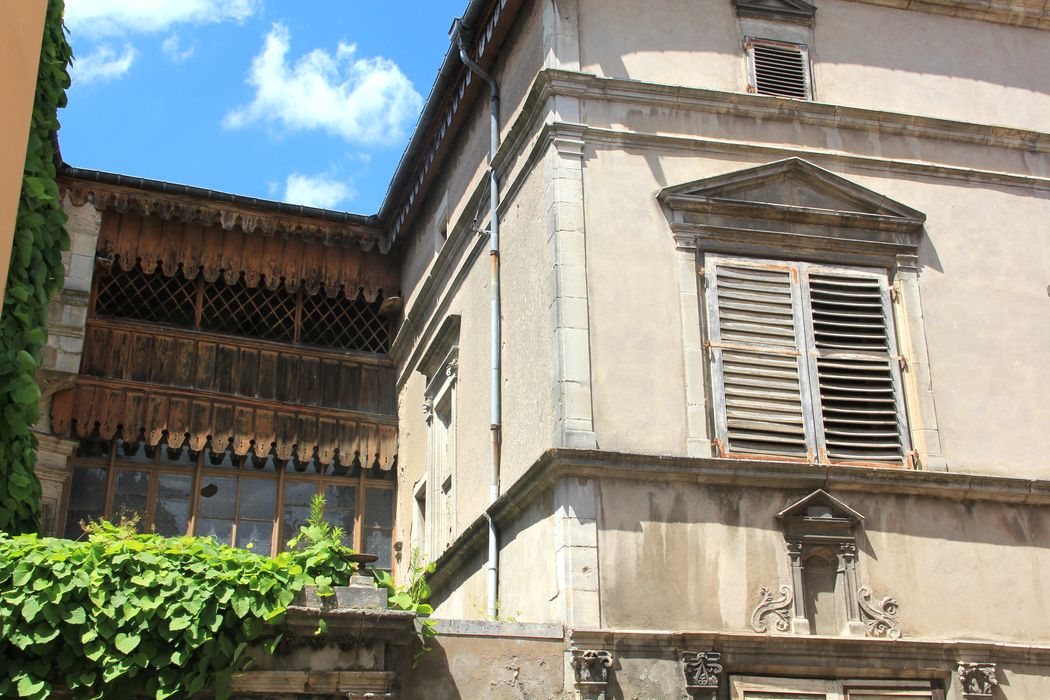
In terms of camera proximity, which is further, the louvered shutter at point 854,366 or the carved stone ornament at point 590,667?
the louvered shutter at point 854,366

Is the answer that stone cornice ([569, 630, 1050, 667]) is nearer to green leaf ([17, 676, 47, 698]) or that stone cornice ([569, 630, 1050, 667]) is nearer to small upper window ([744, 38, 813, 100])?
green leaf ([17, 676, 47, 698])

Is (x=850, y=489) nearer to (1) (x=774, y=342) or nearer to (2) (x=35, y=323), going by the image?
(1) (x=774, y=342)

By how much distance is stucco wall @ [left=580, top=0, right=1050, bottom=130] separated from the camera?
1381 cm

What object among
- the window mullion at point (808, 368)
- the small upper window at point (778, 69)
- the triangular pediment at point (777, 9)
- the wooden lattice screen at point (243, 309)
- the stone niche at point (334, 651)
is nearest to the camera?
the stone niche at point (334, 651)

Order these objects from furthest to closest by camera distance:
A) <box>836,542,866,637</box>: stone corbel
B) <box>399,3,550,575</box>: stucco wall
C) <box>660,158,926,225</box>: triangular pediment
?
<box>660,158,926,225</box>: triangular pediment, <box>399,3,550,575</box>: stucco wall, <box>836,542,866,637</box>: stone corbel

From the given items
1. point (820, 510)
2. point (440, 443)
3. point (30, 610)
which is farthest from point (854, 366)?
point (30, 610)

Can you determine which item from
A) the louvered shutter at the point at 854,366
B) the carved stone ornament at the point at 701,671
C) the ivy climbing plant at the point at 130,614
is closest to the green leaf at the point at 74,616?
the ivy climbing plant at the point at 130,614

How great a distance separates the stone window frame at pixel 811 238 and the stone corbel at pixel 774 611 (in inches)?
75.5

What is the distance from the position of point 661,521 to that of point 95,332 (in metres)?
8.91

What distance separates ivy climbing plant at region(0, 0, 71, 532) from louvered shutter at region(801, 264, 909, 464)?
7.15 meters

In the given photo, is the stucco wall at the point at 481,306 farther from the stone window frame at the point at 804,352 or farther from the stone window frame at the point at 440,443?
the stone window frame at the point at 804,352

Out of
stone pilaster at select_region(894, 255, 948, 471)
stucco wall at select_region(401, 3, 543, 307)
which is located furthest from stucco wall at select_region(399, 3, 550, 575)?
stone pilaster at select_region(894, 255, 948, 471)

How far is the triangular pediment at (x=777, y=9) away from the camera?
46.9 ft

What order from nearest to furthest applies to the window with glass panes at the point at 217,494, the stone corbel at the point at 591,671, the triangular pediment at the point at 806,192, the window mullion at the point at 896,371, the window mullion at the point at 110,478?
the stone corbel at the point at 591,671 → the window mullion at the point at 896,371 → the triangular pediment at the point at 806,192 → the window mullion at the point at 110,478 → the window with glass panes at the point at 217,494
